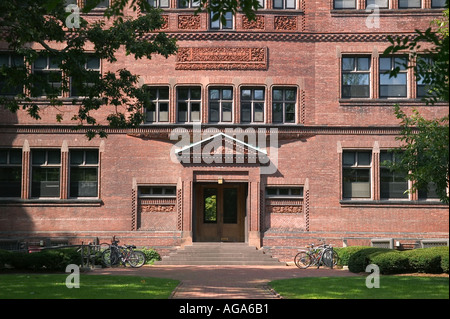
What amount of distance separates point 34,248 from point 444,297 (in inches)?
717

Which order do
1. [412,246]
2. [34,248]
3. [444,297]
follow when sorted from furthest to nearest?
[412,246] < [34,248] < [444,297]

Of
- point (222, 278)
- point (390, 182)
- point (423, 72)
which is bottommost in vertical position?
point (222, 278)

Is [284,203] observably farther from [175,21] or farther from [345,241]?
[175,21]

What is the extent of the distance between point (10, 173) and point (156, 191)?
22.9ft

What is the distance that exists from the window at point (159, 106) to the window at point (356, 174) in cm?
875

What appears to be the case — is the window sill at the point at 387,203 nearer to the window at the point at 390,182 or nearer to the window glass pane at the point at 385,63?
the window at the point at 390,182

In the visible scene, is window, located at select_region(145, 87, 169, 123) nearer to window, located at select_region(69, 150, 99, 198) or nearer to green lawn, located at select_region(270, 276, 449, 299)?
window, located at select_region(69, 150, 99, 198)

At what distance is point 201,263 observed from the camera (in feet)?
85.1

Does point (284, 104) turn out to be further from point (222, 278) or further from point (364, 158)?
point (222, 278)

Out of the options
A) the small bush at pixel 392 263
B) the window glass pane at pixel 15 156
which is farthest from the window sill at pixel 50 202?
the small bush at pixel 392 263

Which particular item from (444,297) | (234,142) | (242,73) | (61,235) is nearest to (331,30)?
(242,73)

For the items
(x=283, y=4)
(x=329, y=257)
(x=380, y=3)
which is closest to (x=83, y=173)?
(x=329, y=257)

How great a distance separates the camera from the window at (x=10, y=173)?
28.7 m

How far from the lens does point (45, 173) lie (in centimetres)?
2891
